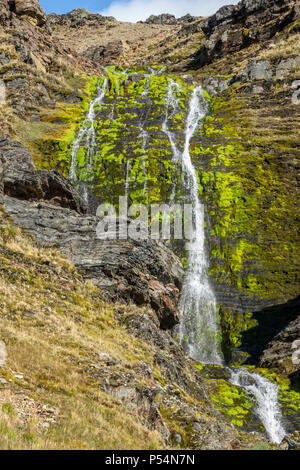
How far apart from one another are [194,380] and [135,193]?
2697cm

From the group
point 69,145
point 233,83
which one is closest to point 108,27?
point 233,83

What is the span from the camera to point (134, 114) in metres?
57.1

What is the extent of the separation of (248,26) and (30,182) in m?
80.3

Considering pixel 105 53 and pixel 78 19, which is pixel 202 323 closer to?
pixel 105 53

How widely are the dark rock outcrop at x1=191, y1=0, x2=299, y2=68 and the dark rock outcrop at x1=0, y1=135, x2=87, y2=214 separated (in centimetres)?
7066

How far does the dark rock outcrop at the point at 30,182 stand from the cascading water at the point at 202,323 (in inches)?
454

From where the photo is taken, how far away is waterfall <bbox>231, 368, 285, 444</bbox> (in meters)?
20.1

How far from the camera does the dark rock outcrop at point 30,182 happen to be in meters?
25.2

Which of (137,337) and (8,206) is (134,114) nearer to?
(8,206)

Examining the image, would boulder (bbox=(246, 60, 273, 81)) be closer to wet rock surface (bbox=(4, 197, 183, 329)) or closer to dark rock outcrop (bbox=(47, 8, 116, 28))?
wet rock surface (bbox=(4, 197, 183, 329))

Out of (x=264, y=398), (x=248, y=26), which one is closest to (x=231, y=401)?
(x=264, y=398)

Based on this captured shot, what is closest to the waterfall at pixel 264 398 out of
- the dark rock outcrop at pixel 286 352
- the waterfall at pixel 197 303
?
the dark rock outcrop at pixel 286 352

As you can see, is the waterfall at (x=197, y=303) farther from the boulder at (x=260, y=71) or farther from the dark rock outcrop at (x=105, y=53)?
the dark rock outcrop at (x=105, y=53)
